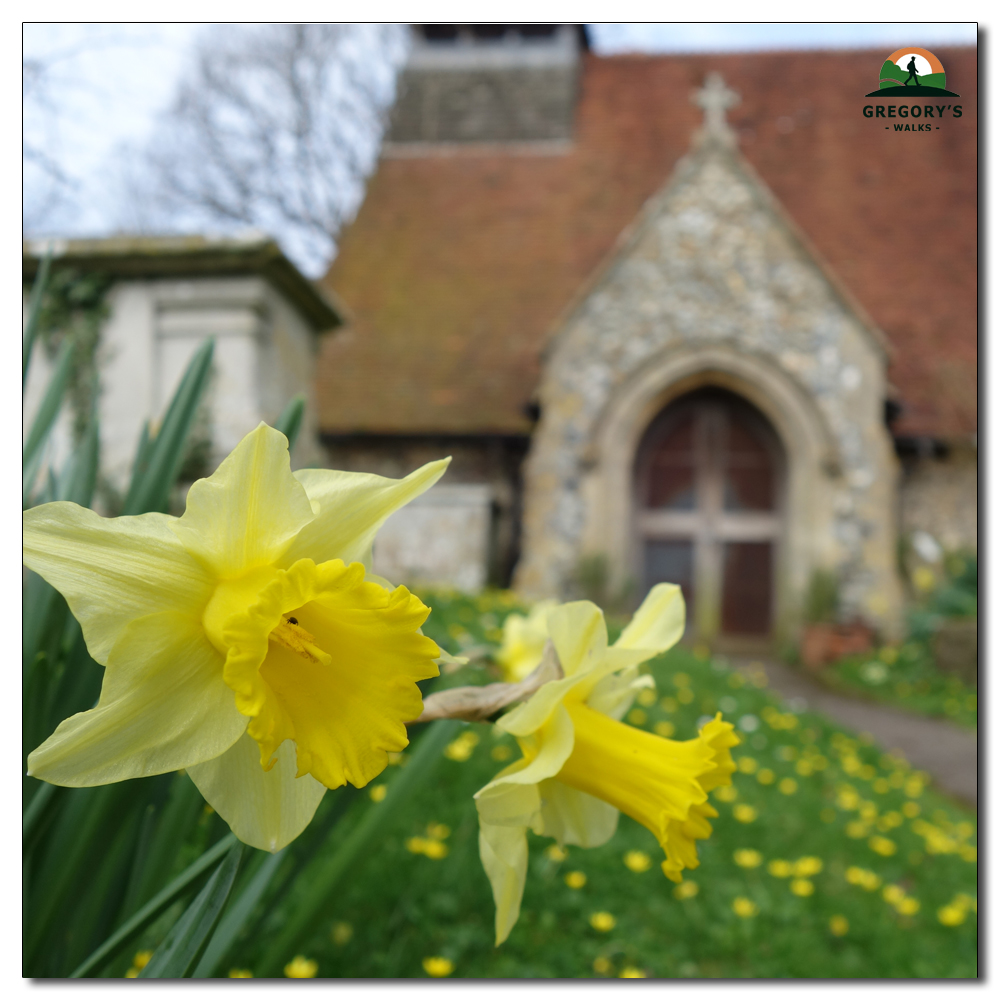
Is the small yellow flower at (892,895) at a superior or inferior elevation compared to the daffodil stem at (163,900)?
inferior

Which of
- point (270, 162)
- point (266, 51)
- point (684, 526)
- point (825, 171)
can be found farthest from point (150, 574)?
point (825, 171)

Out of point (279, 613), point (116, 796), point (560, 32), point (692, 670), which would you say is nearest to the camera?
→ point (279, 613)

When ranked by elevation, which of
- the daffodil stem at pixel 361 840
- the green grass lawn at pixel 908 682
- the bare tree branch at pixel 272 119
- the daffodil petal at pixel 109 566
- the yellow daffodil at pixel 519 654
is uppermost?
the bare tree branch at pixel 272 119

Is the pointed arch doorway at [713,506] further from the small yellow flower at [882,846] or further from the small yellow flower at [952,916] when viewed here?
the small yellow flower at [952,916]

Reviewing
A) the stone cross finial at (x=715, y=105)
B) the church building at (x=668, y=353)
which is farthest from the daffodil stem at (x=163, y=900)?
the stone cross finial at (x=715, y=105)

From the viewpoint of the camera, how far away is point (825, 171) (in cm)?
551

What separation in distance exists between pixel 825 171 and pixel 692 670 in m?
3.70

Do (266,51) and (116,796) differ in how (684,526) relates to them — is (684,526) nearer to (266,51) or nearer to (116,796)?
(266,51)

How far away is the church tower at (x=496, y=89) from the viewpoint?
4.46 m

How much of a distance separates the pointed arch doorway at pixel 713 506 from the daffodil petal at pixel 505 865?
5.26 meters

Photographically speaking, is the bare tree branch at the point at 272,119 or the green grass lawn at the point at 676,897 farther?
the bare tree branch at the point at 272,119

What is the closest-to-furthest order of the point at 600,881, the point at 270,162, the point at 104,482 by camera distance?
the point at 600,881 < the point at 104,482 < the point at 270,162

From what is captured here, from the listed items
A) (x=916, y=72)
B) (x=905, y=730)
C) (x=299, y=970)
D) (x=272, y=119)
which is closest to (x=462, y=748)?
(x=299, y=970)

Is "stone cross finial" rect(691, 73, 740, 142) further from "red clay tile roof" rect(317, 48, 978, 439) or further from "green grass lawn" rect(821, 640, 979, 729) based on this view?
"green grass lawn" rect(821, 640, 979, 729)
